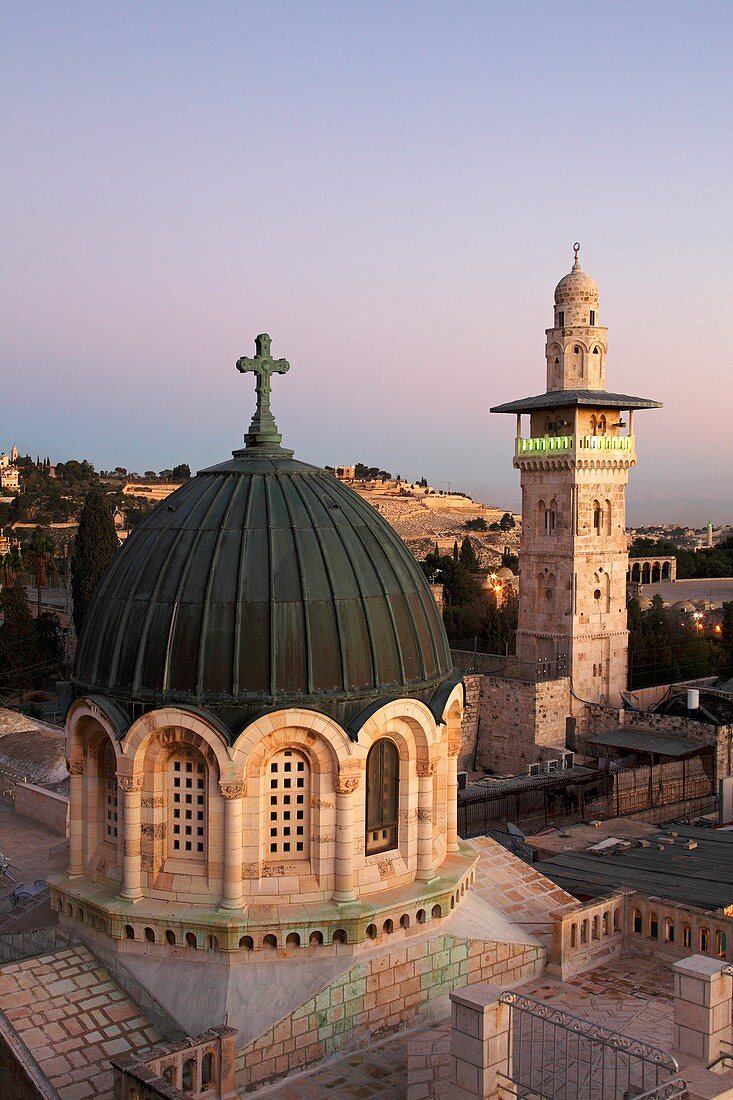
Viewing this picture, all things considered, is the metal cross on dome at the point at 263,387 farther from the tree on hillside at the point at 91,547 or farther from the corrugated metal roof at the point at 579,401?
the tree on hillside at the point at 91,547

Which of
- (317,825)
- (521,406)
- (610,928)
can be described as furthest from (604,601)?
(317,825)

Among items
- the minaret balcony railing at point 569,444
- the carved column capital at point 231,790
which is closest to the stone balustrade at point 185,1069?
the carved column capital at point 231,790

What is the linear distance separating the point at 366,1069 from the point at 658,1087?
3946 millimetres

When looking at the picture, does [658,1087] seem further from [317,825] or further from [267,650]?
[267,650]

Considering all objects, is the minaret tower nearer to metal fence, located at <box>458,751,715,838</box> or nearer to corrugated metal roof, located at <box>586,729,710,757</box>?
corrugated metal roof, located at <box>586,729,710,757</box>

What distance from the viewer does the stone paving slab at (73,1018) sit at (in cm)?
1123

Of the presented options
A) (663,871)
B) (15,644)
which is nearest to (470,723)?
(15,644)

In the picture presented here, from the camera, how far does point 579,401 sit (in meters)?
43.2

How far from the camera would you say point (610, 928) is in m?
14.8

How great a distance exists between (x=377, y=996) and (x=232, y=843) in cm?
254

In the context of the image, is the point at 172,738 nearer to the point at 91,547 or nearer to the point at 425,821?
the point at 425,821

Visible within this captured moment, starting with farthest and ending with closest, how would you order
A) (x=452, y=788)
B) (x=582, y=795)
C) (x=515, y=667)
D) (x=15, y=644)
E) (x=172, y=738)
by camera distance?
(x=15, y=644), (x=515, y=667), (x=582, y=795), (x=452, y=788), (x=172, y=738)

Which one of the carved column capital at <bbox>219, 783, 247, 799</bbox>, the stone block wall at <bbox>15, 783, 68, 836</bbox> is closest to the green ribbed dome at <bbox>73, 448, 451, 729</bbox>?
the carved column capital at <bbox>219, 783, 247, 799</bbox>

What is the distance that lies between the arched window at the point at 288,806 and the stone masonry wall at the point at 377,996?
155 centimetres
